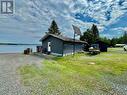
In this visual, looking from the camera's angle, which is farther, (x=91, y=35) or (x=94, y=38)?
(x=94, y=38)

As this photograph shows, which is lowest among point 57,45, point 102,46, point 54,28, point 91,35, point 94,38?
point 57,45

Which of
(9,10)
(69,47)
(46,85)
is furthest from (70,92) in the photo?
(69,47)

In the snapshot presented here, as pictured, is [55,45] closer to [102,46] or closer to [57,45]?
[57,45]

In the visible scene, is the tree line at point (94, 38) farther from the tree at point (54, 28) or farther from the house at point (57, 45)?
the house at point (57, 45)

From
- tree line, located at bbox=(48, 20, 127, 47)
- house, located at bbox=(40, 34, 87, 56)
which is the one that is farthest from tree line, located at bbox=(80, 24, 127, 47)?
house, located at bbox=(40, 34, 87, 56)

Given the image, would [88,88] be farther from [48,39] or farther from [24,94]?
[48,39]

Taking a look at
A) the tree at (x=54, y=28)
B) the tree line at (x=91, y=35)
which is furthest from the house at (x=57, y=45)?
the tree at (x=54, y=28)

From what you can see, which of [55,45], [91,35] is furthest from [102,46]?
[55,45]

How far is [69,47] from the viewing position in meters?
33.3

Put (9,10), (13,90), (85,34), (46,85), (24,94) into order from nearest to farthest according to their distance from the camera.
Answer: (24,94) < (13,90) < (46,85) < (9,10) < (85,34)

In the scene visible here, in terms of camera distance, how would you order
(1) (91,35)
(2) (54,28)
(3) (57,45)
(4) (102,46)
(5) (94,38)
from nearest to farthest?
1. (3) (57,45)
2. (4) (102,46)
3. (1) (91,35)
4. (5) (94,38)
5. (2) (54,28)

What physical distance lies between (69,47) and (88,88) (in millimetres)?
24317

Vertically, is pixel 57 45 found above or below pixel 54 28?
below

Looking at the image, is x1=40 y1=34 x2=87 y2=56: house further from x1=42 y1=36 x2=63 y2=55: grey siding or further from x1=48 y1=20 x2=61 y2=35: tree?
x1=48 y1=20 x2=61 y2=35: tree
